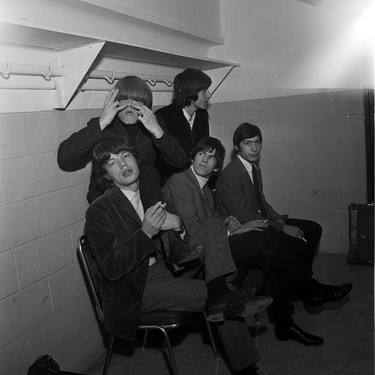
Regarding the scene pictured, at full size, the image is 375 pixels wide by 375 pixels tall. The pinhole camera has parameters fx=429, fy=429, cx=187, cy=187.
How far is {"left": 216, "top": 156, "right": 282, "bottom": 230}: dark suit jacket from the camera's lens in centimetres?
194

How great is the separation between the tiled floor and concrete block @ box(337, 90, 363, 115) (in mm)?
954

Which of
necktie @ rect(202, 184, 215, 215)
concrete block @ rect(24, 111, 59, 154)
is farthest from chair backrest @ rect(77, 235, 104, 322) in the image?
necktie @ rect(202, 184, 215, 215)

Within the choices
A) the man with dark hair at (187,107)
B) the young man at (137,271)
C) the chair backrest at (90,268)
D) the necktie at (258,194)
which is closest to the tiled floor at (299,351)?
the young man at (137,271)

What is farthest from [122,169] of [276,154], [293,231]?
[276,154]

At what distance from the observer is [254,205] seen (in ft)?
6.69

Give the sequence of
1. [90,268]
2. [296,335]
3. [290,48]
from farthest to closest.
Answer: [290,48]
[296,335]
[90,268]

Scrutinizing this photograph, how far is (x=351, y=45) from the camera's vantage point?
2346mm

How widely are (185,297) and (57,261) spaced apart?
0.49m

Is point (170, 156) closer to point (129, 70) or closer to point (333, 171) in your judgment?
point (129, 70)

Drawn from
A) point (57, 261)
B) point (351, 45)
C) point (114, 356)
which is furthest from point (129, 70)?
point (351, 45)

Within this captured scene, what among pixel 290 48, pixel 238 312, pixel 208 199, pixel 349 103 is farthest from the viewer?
pixel 349 103

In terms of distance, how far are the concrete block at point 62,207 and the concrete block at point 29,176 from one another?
0.11ft

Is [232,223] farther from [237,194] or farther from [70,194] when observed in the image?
[70,194]

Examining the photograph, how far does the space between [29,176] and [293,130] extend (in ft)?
4.81
